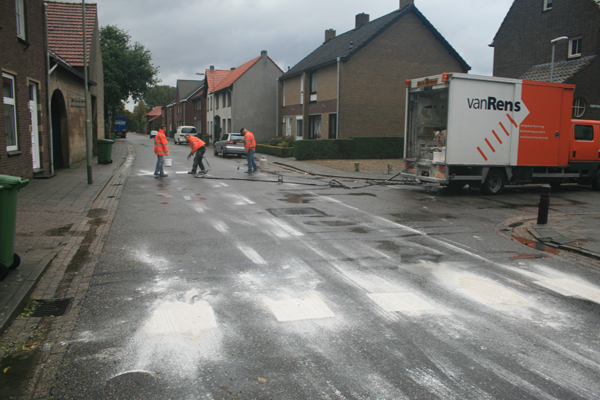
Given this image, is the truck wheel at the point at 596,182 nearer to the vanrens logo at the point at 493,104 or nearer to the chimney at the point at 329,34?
the vanrens logo at the point at 493,104

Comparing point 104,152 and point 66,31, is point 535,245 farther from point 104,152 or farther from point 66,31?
point 66,31

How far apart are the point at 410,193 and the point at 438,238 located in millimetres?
6086

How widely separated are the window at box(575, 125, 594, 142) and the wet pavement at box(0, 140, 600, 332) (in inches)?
200

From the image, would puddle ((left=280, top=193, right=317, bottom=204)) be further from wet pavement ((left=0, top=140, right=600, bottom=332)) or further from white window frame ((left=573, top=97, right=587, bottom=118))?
white window frame ((left=573, top=97, right=587, bottom=118))

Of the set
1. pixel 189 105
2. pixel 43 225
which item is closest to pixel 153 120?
pixel 189 105

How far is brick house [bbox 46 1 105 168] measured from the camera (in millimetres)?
19453

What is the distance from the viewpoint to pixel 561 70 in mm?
25875

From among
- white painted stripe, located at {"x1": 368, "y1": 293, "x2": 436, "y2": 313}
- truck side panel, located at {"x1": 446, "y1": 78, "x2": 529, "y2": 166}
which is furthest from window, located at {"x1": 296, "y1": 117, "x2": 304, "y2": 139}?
white painted stripe, located at {"x1": 368, "y1": 293, "x2": 436, "y2": 313}

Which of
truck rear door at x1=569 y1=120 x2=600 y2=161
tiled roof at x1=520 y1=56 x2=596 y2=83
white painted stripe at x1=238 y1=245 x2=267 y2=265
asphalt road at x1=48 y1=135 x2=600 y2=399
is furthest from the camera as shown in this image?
tiled roof at x1=520 y1=56 x2=596 y2=83

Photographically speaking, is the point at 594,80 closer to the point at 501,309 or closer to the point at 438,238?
the point at 438,238

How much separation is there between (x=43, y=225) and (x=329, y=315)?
20.2ft

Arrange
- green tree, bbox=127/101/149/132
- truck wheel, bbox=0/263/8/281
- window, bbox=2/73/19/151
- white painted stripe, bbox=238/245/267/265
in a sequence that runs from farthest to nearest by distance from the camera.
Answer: green tree, bbox=127/101/149/132
window, bbox=2/73/19/151
white painted stripe, bbox=238/245/267/265
truck wheel, bbox=0/263/8/281

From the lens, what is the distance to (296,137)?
35.4 meters

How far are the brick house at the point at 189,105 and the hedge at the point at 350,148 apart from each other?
116 feet
